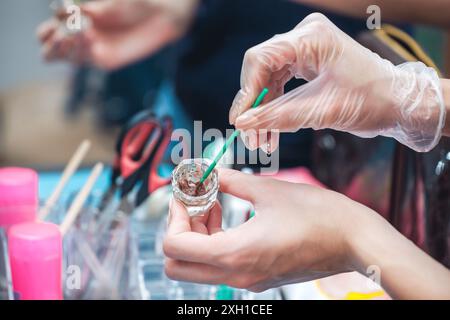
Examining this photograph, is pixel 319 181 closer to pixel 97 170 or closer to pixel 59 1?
pixel 97 170

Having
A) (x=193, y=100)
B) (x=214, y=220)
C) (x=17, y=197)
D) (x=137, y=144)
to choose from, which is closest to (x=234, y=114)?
(x=214, y=220)

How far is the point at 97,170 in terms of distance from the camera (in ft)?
3.17

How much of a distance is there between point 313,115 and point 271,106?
0.05 meters

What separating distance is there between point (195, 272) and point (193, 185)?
4.3 inches

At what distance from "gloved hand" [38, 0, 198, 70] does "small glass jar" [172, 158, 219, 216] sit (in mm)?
759

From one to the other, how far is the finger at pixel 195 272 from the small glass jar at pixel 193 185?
0.21ft

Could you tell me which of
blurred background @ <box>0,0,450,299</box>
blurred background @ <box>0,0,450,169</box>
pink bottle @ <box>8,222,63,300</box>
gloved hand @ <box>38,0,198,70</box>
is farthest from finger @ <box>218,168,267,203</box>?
gloved hand @ <box>38,0,198,70</box>

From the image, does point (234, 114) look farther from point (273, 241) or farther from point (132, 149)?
point (132, 149)

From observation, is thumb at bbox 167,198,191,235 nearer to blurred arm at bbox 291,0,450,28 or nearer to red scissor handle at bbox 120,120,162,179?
red scissor handle at bbox 120,120,162,179

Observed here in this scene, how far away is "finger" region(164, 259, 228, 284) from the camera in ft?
2.25

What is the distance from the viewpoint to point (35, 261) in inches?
31.7

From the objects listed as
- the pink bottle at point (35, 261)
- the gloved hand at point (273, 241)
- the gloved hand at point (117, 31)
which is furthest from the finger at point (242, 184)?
the gloved hand at point (117, 31)
